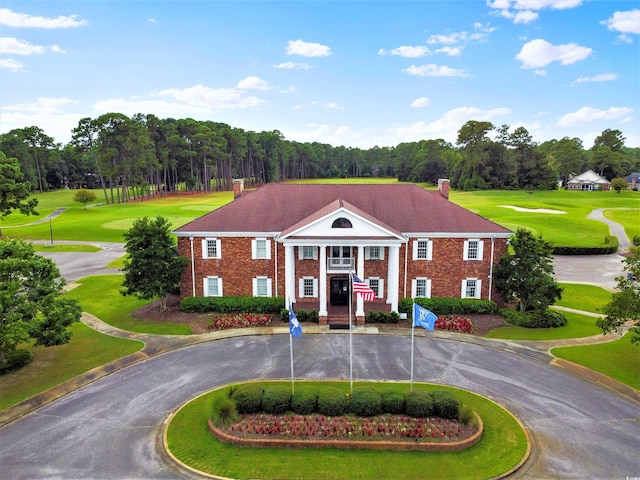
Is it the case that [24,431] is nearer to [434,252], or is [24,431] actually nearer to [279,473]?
[279,473]

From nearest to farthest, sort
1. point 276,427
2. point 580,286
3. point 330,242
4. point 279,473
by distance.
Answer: point 279,473 < point 276,427 < point 330,242 < point 580,286

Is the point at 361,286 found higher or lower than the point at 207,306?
higher

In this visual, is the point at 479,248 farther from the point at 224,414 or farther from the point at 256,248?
the point at 224,414

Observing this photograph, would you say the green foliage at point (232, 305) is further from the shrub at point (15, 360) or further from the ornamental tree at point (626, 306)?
the ornamental tree at point (626, 306)

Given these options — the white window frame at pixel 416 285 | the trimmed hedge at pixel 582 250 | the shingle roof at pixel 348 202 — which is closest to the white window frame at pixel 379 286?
the white window frame at pixel 416 285

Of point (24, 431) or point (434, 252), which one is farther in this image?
point (434, 252)

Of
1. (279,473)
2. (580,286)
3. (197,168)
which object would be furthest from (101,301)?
(197,168)
